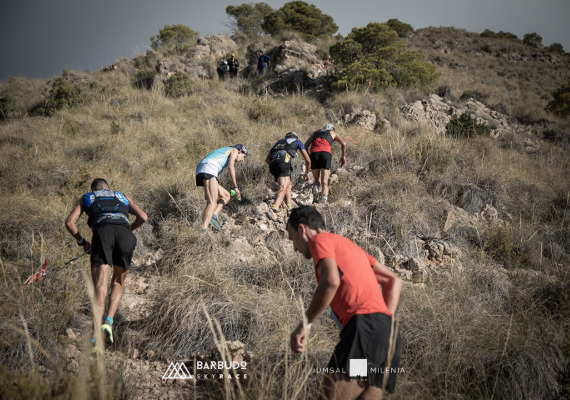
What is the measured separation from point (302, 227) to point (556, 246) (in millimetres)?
5329

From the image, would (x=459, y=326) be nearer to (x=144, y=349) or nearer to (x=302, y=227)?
(x=302, y=227)

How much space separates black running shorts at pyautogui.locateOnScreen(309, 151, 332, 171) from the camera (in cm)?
616

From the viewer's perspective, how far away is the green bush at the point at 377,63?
12141 millimetres

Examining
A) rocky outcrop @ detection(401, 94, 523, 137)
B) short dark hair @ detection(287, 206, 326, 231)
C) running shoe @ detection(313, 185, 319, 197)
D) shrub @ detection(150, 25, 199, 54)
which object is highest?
shrub @ detection(150, 25, 199, 54)

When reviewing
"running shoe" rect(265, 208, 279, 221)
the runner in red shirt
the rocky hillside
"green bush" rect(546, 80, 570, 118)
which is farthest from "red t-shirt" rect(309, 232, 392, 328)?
"green bush" rect(546, 80, 570, 118)

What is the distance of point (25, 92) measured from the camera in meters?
14.1

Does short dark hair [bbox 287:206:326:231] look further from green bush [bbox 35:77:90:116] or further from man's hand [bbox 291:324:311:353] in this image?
green bush [bbox 35:77:90:116]

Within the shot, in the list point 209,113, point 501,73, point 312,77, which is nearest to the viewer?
point 209,113

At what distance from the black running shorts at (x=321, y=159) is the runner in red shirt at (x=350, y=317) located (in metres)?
4.30

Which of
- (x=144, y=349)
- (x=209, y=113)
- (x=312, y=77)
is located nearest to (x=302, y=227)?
(x=144, y=349)

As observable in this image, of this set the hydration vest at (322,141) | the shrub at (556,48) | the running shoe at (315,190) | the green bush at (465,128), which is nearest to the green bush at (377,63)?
the green bush at (465,128)

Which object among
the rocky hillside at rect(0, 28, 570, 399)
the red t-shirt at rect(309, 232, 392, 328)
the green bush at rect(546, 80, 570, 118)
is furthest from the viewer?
the green bush at rect(546, 80, 570, 118)

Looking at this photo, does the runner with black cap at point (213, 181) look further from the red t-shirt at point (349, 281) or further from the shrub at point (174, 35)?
the shrub at point (174, 35)

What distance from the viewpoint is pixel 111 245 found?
325 cm
